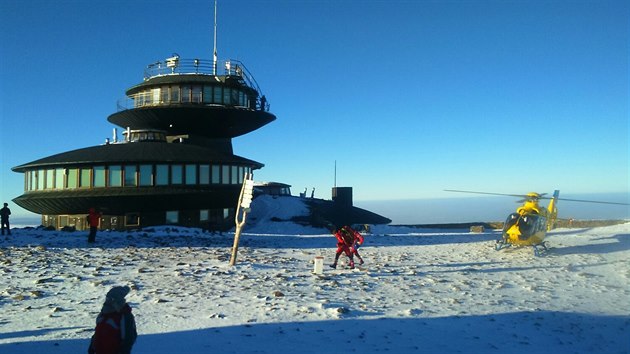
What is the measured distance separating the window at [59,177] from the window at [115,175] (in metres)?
3.65

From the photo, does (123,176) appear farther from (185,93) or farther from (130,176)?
(185,93)

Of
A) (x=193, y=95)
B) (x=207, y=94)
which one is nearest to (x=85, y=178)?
(x=193, y=95)

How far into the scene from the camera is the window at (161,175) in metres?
30.7

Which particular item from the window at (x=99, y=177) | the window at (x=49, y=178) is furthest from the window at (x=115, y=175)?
the window at (x=49, y=178)

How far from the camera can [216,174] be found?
32.9m

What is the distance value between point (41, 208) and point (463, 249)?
2919 cm

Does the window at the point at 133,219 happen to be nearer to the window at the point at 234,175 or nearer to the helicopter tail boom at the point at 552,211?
the window at the point at 234,175

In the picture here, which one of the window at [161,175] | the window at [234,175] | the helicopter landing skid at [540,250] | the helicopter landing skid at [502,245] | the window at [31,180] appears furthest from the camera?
the window at [234,175]

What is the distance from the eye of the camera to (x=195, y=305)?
10.9m

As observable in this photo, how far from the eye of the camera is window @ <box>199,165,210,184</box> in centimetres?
3192

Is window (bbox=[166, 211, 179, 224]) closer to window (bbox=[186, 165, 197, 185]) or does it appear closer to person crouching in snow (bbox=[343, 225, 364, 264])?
window (bbox=[186, 165, 197, 185])

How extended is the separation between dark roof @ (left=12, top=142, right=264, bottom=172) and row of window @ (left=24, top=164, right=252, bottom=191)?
1.98 feet

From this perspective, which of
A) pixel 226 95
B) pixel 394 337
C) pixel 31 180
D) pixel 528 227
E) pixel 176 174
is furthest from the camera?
pixel 226 95

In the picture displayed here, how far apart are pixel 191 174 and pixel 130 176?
4104 millimetres
